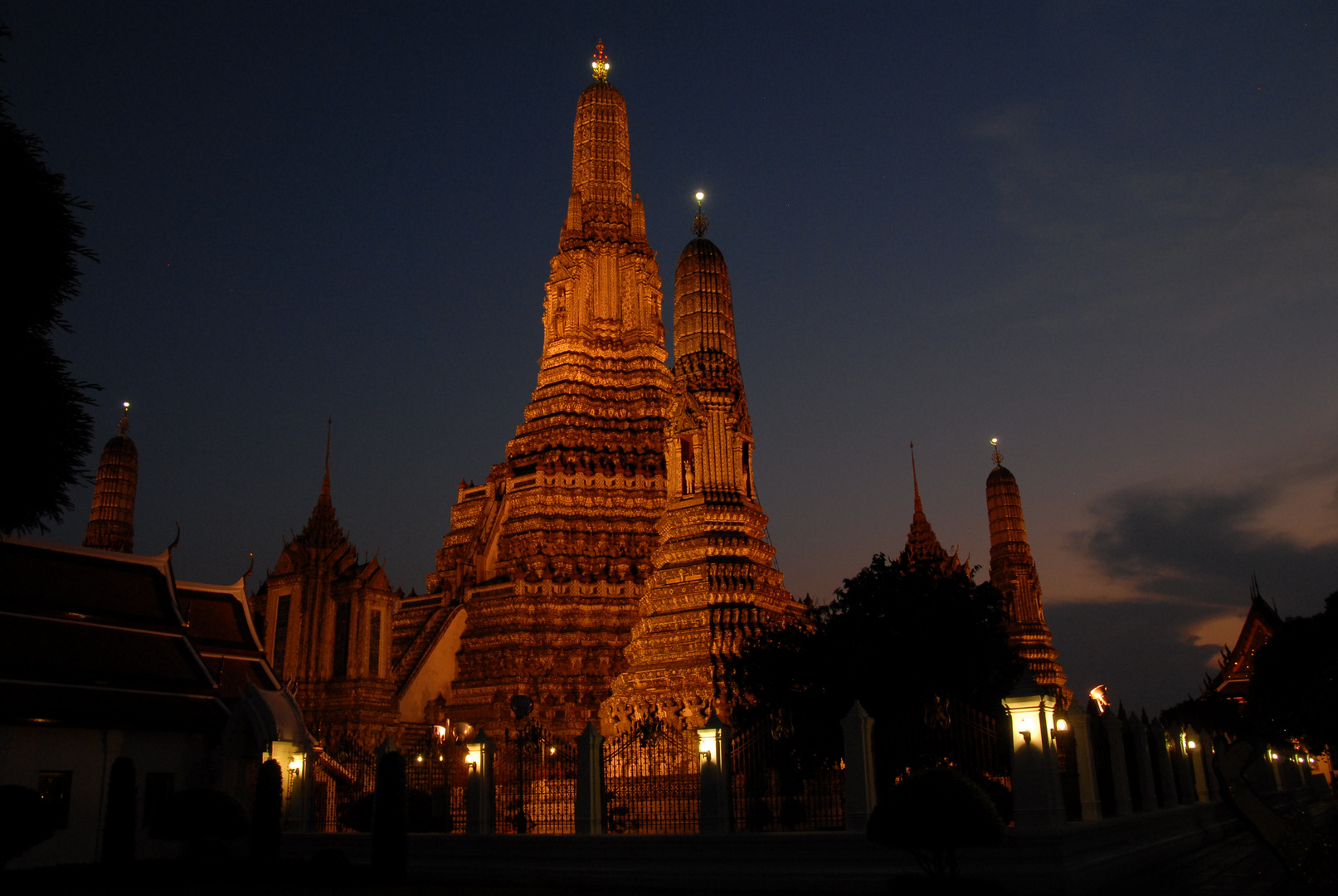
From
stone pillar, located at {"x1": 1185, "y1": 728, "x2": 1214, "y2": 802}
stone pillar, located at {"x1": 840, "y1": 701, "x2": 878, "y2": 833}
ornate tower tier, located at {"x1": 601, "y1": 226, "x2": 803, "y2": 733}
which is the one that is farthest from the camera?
ornate tower tier, located at {"x1": 601, "y1": 226, "x2": 803, "y2": 733}

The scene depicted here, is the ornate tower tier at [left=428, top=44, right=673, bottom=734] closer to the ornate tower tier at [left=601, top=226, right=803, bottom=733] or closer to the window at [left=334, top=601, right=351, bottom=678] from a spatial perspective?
the window at [left=334, top=601, right=351, bottom=678]

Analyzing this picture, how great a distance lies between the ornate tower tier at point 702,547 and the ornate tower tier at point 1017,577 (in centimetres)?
1934

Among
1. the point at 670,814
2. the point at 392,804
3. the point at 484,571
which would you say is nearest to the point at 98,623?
the point at 392,804

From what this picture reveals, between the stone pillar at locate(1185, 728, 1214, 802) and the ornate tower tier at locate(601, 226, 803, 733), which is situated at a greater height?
the ornate tower tier at locate(601, 226, 803, 733)

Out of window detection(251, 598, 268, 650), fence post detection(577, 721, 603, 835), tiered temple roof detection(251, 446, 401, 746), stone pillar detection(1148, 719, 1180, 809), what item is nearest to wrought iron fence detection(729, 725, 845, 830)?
fence post detection(577, 721, 603, 835)

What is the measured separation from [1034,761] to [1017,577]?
3647 cm

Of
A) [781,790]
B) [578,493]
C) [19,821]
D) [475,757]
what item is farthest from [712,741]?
[578,493]

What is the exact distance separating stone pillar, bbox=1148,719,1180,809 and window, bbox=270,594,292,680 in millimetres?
29890

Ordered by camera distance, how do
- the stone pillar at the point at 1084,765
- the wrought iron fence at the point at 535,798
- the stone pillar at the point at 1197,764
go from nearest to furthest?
the stone pillar at the point at 1084,765
the wrought iron fence at the point at 535,798
the stone pillar at the point at 1197,764

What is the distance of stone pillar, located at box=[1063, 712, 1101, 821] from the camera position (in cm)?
1688

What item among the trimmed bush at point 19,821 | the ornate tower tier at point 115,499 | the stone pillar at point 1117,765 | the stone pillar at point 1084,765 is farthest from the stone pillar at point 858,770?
the ornate tower tier at point 115,499

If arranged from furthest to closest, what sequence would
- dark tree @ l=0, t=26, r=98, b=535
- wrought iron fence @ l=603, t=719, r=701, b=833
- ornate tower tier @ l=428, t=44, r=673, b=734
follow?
ornate tower tier @ l=428, t=44, r=673, b=734 < wrought iron fence @ l=603, t=719, r=701, b=833 < dark tree @ l=0, t=26, r=98, b=535

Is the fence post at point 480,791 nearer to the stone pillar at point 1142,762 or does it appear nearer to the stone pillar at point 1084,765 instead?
the stone pillar at point 1084,765

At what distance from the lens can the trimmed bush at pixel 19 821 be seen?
38.1 feet
